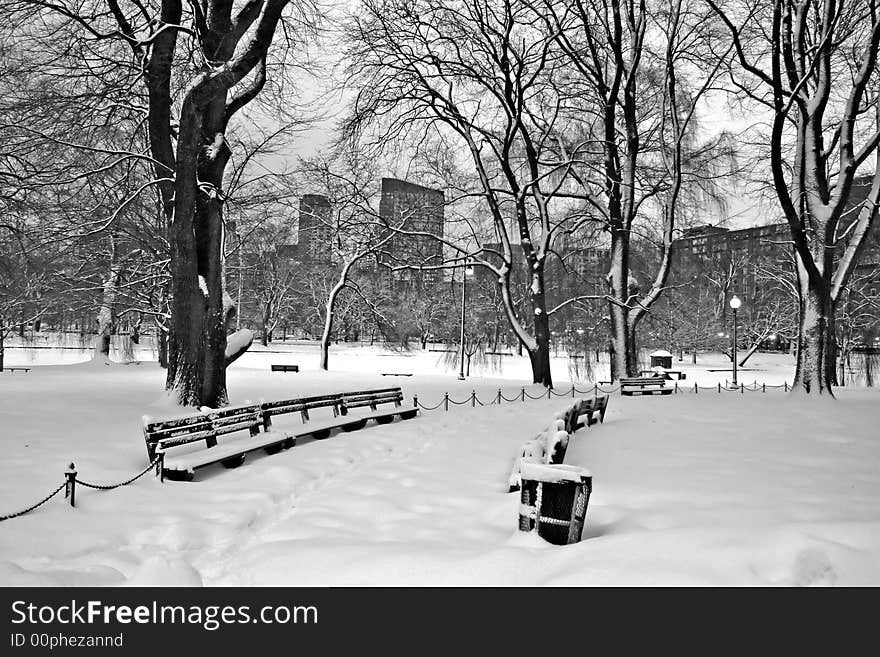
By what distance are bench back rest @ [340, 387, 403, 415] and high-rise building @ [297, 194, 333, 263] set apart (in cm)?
1378

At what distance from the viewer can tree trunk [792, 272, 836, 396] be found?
1748 cm

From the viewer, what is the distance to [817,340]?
1753 centimetres

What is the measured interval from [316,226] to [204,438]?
24.0m

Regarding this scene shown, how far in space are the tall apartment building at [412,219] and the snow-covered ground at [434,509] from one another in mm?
12237

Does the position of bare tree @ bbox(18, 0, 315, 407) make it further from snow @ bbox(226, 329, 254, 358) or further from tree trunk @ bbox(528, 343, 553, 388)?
tree trunk @ bbox(528, 343, 553, 388)

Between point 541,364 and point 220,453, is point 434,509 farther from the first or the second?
point 541,364

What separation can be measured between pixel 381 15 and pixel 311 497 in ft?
55.5

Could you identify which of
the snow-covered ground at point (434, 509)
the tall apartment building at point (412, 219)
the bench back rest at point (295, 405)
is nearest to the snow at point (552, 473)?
the snow-covered ground at point (434, 509)

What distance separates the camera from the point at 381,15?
60.0 ft

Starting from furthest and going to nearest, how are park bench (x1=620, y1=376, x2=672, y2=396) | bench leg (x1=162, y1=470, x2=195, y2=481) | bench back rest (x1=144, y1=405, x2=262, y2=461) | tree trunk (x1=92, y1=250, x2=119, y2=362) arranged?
tree trunk (x1=92, y1=250, x2=119, y2=362)
park bench (x1=620, y1=376, x2=672, y2=396)
bench back rest (x1=144, y1=405, x2=262, y2=461)
bench leg (x1=162, y1=470, x2=195, y2=481)

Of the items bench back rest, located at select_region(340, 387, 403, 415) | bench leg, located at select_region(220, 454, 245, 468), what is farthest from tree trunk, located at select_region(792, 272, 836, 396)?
bench leg, located at select_region(220, 454, 245, 468)

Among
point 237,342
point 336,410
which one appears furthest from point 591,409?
point 237,342

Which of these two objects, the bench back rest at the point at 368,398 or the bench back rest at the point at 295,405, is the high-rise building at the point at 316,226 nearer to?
the bench back rest at the point at 368,398

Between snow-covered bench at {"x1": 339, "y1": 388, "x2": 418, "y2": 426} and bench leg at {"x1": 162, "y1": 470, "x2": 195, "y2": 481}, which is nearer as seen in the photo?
bench leg at {"x1": 162, "y1": 470, "x2": 195, "y2": 481}
